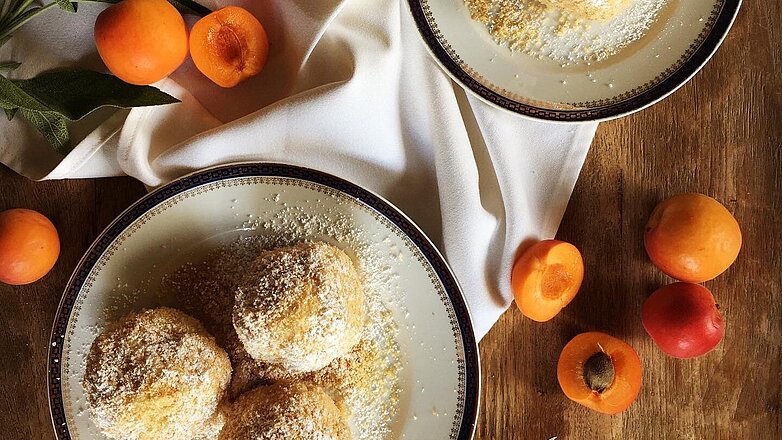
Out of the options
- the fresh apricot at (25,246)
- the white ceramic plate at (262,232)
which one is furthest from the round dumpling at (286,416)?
the fresh apricot at (25,246)

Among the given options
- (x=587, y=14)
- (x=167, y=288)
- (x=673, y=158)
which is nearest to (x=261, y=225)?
(x=167, y=288)

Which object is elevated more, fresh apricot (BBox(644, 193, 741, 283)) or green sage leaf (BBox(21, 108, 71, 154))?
fresh apricot (BBox(644, 193, 741, 283))

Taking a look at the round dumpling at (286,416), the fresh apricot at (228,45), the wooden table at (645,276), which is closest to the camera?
the round dumpling at (286,416)

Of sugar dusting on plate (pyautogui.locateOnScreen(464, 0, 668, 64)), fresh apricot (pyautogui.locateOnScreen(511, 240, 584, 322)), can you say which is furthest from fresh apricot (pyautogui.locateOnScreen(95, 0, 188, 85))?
fresh apricot (pyautogui.locateOnScreen(511, 240, 584, 322))

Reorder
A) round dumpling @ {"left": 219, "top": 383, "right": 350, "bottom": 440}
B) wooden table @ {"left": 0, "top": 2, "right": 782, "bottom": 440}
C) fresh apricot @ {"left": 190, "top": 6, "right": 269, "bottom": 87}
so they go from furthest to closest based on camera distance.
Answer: wooden table @ {"left": 0, "top": 2, "right": 782, "bottom": 440} → fresh apricot @ {"left": 190, "top": 6, "right": 269, "bottom": 87} → round dumpling @ {"left": 219, "top": 383, "right": 350, "bottom": 440}

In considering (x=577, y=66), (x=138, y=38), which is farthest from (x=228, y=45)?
(x=577, y=66)

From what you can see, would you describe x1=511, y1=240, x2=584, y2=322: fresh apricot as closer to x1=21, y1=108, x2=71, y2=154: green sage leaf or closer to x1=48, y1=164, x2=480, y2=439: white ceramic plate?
x1=48, y1=164, x2=480, y2=439: white ceramic plate

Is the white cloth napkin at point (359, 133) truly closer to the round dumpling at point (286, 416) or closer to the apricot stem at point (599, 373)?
the apricot stem at point (599, 373)

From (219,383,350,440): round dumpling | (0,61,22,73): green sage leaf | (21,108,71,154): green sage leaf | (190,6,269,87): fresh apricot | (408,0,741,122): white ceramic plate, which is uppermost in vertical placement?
(408,0,741,122): white ceramic plate
